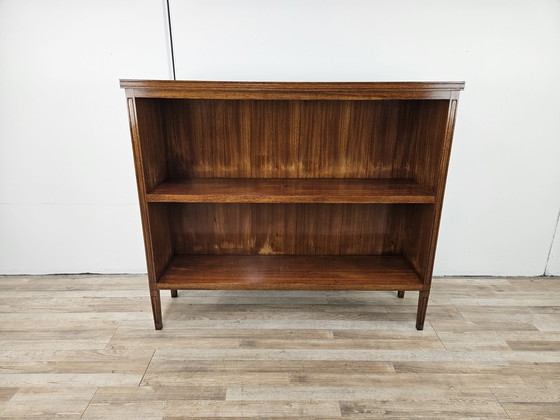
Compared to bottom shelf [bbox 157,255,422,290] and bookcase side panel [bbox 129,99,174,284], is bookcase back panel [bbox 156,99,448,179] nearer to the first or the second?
bookcase side panel [bbox 129,99,174,284]

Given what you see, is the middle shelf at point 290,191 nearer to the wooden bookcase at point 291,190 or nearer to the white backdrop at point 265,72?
the wooden bookcase at point 291,190

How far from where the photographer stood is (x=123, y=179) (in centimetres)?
175

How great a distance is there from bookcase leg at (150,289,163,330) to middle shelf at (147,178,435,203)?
16.9 inches

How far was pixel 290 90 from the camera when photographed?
1171 millimetres

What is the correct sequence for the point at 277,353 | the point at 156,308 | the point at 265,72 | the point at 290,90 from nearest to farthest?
the point at 290,90, the point at 277,353, the point at 156,308, the point at 265,72

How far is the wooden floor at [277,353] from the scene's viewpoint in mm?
1104

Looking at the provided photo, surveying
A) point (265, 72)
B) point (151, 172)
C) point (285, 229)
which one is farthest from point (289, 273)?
point (265, 72)

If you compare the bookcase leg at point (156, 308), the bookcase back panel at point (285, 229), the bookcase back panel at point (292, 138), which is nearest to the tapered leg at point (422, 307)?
the bookcase back panel at point (285, 229)

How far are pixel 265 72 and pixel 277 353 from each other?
128cm

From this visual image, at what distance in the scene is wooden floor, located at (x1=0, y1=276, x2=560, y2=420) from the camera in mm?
1104

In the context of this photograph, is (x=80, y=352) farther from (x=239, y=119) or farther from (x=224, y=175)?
(x=239, y=119)

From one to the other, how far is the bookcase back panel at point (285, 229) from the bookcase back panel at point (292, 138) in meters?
0.17

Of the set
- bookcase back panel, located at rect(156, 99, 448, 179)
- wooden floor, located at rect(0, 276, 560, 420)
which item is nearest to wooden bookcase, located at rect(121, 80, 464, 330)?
bookcase back panel, located at rect(156, 99, 448, 179)

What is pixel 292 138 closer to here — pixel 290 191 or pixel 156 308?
pixel 290 191
